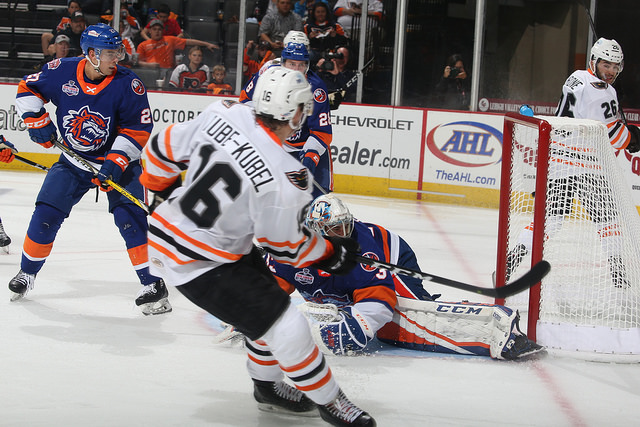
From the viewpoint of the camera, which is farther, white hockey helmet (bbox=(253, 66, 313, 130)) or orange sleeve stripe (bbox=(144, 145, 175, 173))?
orange sleeve stripe (bbox=(144, 145, 175, 173))

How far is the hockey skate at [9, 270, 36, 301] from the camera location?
145 inches

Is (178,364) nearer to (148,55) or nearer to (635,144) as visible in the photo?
(635,144)

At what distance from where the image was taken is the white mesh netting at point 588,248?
11.0 feet

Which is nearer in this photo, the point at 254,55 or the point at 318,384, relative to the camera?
the point at 318,384

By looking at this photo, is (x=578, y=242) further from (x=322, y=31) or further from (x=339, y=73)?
(x=322, y=31)

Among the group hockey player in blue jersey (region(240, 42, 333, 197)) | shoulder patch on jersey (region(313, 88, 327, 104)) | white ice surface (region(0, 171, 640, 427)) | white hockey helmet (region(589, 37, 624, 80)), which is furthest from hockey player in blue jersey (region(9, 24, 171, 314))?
white hockey helmet (region(589, 37, 624, 80))

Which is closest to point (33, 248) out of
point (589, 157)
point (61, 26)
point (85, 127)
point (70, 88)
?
point (85, 127)

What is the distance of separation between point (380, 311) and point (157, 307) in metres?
1.15

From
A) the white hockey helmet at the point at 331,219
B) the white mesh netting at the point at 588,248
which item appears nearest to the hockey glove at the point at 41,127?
the white hockey helmet at the point at 331,219

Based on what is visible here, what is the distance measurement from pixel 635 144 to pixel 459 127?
3.19m

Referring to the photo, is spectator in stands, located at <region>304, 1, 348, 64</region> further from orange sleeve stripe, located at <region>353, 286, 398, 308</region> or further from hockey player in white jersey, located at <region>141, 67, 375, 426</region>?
hockey player in white jersey, located at <region>141, 67, 375, 426</region>

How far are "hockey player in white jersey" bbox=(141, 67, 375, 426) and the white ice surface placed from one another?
1.22 ft

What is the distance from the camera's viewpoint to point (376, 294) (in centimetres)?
304

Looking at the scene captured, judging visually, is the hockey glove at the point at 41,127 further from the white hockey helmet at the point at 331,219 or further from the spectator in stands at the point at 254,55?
the spectator in stands at the point at 254,55
